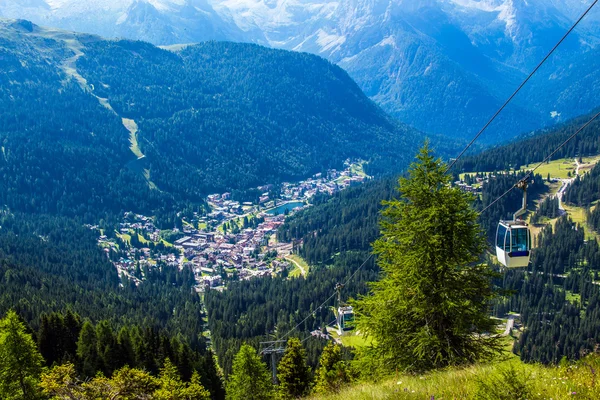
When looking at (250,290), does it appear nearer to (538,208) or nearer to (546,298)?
(546,298)

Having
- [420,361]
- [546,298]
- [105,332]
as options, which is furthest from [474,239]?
[546,298]

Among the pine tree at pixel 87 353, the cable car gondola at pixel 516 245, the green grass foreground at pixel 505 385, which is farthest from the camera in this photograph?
the pine tree at pixel 87 353

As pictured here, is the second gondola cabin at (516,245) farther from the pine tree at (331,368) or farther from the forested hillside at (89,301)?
the forested hillside at (89,301)

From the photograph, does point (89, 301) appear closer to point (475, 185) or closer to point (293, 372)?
point (293, 372)

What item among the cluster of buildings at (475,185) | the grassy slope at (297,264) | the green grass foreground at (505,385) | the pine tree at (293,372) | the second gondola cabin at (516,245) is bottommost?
the pine tree at (293,372)

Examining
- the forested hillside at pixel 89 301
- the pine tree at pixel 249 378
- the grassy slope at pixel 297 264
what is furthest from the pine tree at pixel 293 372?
the grassy slope at pixel 297 264

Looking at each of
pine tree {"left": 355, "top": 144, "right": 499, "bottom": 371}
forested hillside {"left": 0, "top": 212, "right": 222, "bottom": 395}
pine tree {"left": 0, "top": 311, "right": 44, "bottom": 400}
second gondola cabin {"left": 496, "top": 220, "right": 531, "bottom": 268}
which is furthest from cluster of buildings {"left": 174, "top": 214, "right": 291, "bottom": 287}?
second gondola cabin {"left": 496, "top": 220, "right": 531, "bottom": 268}

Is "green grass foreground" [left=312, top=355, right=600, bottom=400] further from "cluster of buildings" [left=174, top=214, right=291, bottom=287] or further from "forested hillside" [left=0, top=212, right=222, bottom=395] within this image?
"cluster of buildings" [left=174, top=214, right=291, bottom=287]
